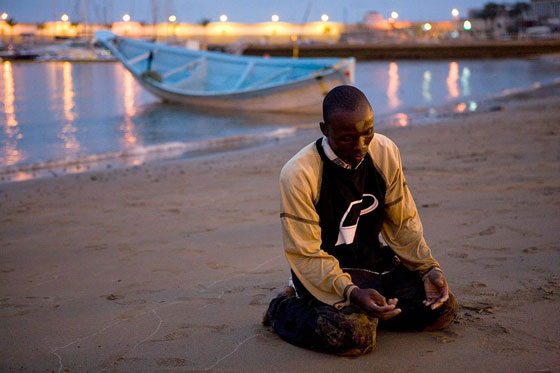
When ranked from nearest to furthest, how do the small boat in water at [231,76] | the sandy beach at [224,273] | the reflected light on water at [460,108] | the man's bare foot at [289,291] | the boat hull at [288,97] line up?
the sandy beach at [224,273] → the man's bare foot at [289,291] → the reflected light on water at [460,108] → the boat hull at [288,97] → the small boat in water at [231,76]

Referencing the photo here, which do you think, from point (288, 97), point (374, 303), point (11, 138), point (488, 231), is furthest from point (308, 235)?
point (288, 97)

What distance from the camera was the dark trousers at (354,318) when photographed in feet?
8.31

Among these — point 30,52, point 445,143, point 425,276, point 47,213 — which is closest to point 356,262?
point 425,276

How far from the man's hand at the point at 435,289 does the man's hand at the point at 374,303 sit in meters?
0.31

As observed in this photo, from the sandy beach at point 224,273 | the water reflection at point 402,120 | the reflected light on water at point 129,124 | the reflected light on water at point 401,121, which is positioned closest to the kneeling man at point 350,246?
the sandy beach at point 224,273

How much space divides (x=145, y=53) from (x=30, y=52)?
2471 inches

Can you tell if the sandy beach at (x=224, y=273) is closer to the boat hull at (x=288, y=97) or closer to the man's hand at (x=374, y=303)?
the man's hand at (x=374, y=303)

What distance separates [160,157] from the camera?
11391 mm

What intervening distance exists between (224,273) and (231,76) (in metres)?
20.1

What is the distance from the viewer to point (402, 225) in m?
2.78

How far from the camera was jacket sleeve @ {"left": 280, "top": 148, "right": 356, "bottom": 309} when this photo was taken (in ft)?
8.29

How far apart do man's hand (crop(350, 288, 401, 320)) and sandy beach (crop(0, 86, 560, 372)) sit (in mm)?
224

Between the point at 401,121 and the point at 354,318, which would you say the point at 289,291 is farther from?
the point at 401,121

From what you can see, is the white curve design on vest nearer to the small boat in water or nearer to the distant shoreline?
the small boat in water
